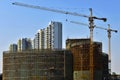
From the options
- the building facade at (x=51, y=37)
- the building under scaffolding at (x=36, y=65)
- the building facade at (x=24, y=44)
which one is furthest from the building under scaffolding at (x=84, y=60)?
the building facade at (x=24, y=44)

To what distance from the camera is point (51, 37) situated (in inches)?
5704

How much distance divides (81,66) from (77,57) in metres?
3.46

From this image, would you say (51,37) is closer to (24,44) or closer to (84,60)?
(24,44)

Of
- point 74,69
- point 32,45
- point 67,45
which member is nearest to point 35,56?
point 74,69

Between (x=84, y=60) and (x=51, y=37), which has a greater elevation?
(x=51, y=37)

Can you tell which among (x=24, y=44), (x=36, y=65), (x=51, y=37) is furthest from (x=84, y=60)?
(x=24, y=44)

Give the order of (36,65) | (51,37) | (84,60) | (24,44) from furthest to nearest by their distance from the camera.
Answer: (24,44) → (51,37) → (84,60) → (36,65)

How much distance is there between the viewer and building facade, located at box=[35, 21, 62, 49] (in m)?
142

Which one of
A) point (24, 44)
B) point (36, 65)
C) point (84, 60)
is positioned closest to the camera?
point (36, 65)

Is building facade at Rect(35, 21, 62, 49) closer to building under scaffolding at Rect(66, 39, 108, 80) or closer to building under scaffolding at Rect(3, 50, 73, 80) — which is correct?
building under scaffolding at Rect(66, 39, 108, 80)

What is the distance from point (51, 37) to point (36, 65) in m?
41.3

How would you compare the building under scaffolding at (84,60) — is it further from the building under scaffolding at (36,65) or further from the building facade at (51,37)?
the building facade at (51,37)

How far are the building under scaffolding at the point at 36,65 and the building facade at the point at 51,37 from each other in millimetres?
33862

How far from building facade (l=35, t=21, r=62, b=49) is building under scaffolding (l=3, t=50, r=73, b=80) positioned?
33.9 m
